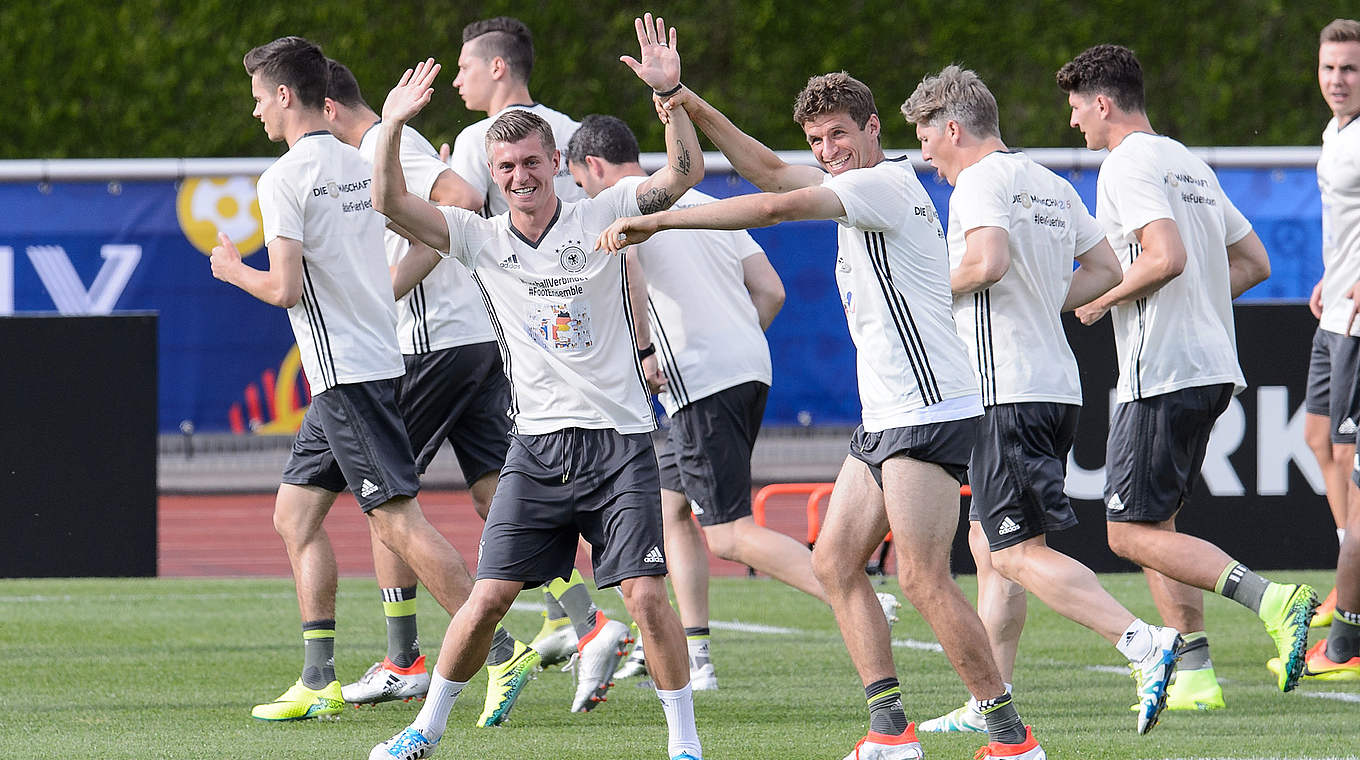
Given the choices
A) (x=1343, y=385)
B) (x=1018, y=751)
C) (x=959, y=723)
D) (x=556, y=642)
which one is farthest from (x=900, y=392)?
(x=1343, y=385)

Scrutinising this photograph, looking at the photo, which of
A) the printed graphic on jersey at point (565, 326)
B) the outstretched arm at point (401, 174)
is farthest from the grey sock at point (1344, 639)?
the outstretched arm at point (401, 174)

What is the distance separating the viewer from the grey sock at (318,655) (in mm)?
6785

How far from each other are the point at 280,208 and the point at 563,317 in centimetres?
143

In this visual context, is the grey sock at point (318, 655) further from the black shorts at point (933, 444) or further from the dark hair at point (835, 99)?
the dark hair at point (835, 99)

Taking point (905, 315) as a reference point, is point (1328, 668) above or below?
below

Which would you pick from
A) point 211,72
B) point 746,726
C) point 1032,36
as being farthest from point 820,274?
point 746,726

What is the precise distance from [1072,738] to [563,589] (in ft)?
7.34

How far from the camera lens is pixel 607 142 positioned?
7516 millimetres

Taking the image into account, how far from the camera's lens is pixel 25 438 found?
34.9 ft

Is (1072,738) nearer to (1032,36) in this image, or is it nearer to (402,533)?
(402,533)

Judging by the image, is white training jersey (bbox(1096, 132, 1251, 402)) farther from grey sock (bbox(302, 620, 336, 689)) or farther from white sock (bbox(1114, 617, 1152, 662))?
grey sock (bbox(302, 620, 336, 689))

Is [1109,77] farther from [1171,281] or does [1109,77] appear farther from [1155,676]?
[1155,676]

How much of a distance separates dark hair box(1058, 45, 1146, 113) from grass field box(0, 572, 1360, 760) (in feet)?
7.68

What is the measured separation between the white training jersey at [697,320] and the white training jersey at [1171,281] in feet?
5.03
